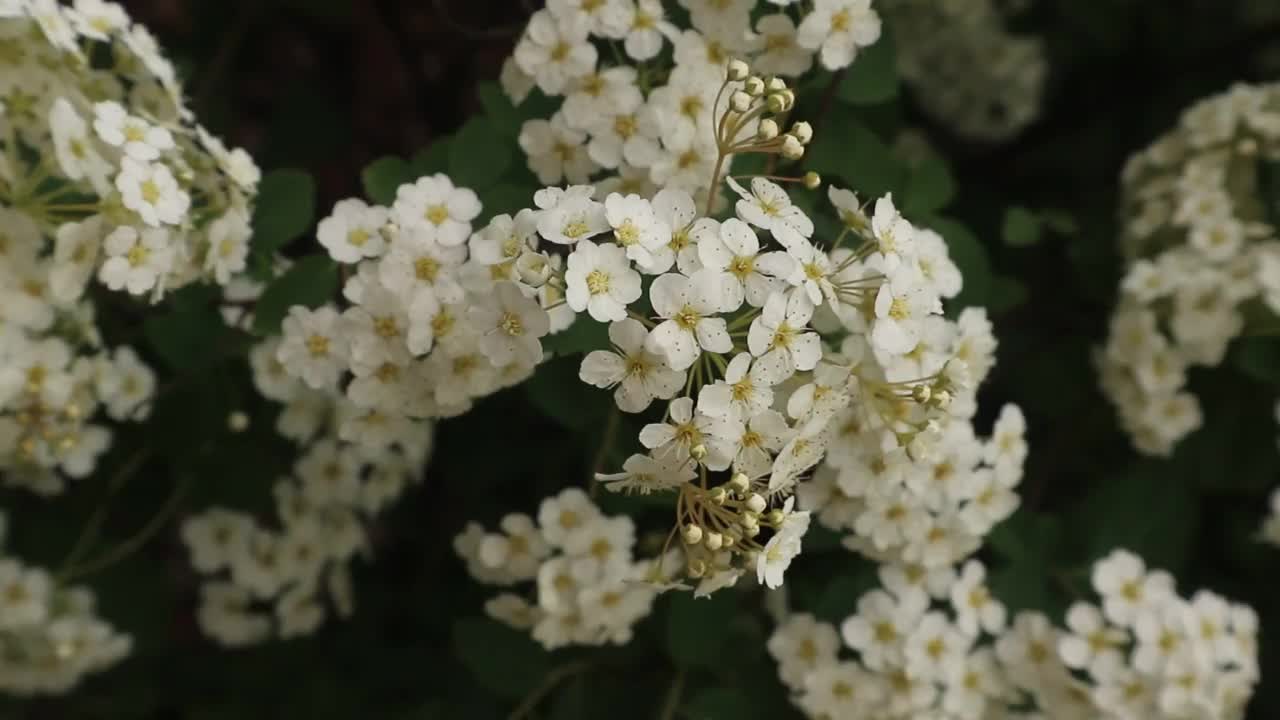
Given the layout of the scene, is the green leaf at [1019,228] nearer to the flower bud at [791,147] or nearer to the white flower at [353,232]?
the flower bud at [791,147]

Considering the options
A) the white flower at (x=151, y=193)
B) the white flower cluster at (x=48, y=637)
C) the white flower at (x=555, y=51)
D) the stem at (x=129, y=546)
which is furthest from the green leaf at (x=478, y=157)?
the white flower cluster at (x=48, y=637)

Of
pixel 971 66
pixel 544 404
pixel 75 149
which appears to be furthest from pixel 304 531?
pixel 971 66

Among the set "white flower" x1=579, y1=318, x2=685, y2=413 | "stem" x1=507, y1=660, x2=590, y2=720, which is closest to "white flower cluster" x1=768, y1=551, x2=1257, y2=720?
"stem" x1=507, y1=660, x2=590, y2=720

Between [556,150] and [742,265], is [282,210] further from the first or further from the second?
[742,265]

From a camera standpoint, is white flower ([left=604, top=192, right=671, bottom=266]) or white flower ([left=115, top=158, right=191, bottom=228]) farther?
white flower ([left=115, top=158, right=191, bottom=228])

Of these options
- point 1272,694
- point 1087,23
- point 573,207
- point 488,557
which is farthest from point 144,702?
point 1087,23

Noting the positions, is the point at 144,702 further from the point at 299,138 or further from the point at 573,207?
the point at 573,207

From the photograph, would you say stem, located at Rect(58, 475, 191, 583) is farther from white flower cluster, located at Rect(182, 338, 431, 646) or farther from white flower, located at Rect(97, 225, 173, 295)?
white flower, located at Rect(97, 225, 173, 295)
